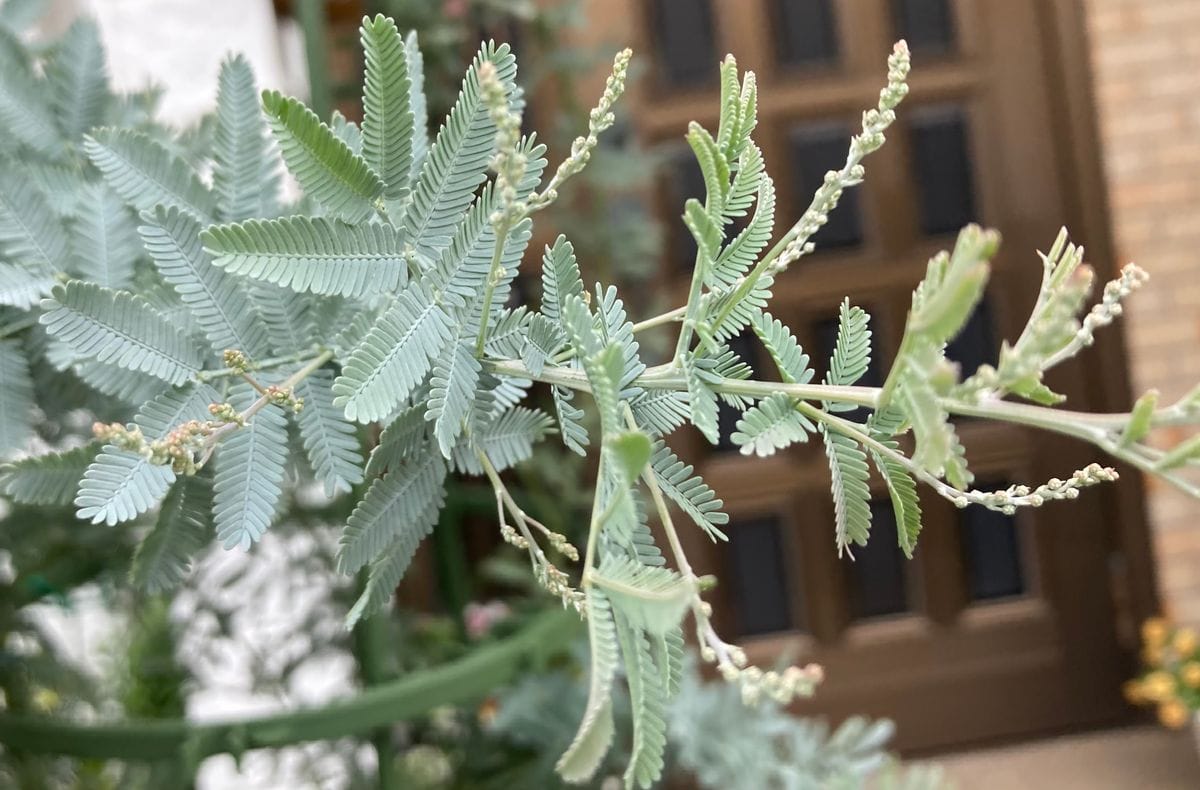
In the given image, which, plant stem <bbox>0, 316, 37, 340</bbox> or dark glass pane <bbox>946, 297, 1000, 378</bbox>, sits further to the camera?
dark glass pane <bbox>946, 297, 1000, 378</bbox>

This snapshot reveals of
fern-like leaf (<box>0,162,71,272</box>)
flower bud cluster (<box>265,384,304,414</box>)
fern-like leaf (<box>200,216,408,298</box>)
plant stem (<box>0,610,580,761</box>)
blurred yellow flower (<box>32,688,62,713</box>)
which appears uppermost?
fern-like leaf (<box>0,162,71,272</box>)

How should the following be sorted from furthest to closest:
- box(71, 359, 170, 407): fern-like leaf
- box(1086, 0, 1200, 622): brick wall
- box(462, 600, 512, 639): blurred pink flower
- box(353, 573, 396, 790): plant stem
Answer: box(1086, 0, 1200, 622): brick wall
box(462, 600, 512, 639): blurred pink flower
box(353, 573, 396, 790): plant stem
box(71, 359, 170, 407): fern-like leaf

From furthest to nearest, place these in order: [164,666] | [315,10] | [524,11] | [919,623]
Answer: [919,623], [524,11], [164,666], [315,10]

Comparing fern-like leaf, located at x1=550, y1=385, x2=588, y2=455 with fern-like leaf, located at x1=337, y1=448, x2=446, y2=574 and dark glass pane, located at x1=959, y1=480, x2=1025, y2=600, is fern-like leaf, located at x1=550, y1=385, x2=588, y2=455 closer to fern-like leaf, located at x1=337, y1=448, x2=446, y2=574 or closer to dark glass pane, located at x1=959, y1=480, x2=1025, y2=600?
fern-like leaf, located at x1=337, y1=448, x2=446, y2=574

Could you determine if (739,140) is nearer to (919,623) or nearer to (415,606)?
(415,606)

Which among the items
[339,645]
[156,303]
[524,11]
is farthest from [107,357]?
[524,11]

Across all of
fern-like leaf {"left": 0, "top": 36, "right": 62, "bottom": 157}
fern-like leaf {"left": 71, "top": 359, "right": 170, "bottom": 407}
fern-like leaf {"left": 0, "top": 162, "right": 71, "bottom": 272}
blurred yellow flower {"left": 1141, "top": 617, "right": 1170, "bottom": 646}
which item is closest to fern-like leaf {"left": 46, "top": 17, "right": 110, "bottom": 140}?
fern-like leaf {"left": 0, "top": 36, "right": 62, "bottom": 157}
